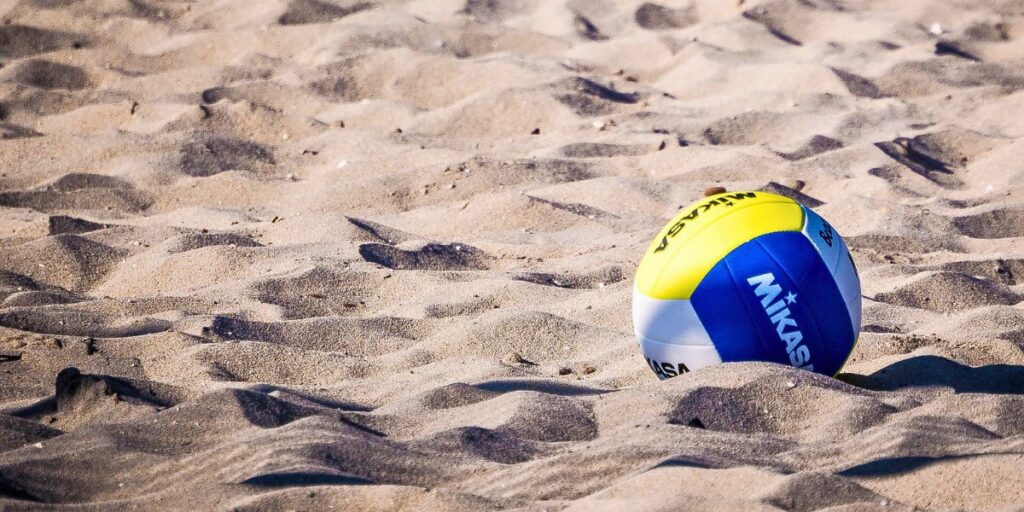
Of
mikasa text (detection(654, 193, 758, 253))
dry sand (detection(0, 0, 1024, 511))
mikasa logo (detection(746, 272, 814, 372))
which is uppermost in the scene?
mikasa text (detection(654, 193, 758, 253))

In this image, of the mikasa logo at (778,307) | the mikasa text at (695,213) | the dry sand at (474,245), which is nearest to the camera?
the dry sand at (474,245)

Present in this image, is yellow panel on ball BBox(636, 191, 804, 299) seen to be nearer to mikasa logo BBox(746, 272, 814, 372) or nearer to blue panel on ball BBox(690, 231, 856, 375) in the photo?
blue panel on ball BBox(690, 231, 856, 375)

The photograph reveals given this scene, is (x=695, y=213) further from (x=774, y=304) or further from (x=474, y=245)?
(x=474, y=245)

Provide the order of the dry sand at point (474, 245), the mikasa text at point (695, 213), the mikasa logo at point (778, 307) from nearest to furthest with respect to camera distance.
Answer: the dry sand at point (474, 245)
the mikasa logo at point (778, 307)
the mikasa text at point (695, 213)

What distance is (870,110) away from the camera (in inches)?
286

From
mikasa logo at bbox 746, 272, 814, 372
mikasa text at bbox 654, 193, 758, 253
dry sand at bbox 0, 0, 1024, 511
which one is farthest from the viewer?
mikasa text at bbox 654, 193, 758, 253

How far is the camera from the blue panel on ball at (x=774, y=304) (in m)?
3.54

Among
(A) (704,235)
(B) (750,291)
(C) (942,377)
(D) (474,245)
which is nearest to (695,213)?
(A) (704,235)

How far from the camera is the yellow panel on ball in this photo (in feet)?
11.8

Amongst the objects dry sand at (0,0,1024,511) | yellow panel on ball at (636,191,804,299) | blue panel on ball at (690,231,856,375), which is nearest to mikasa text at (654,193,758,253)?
yellow panel on ball at (636,191,804,299)

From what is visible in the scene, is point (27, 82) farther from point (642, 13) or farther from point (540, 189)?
point (642, 13)

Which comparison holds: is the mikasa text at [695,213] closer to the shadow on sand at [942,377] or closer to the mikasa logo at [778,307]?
the mikasa logo at [778,307]

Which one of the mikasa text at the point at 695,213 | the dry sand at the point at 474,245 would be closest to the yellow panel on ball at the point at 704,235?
the mikasa text at the point at 695,213

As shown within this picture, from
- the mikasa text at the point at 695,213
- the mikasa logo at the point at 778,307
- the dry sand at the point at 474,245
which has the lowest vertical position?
the dry sand at the point at 474,245
